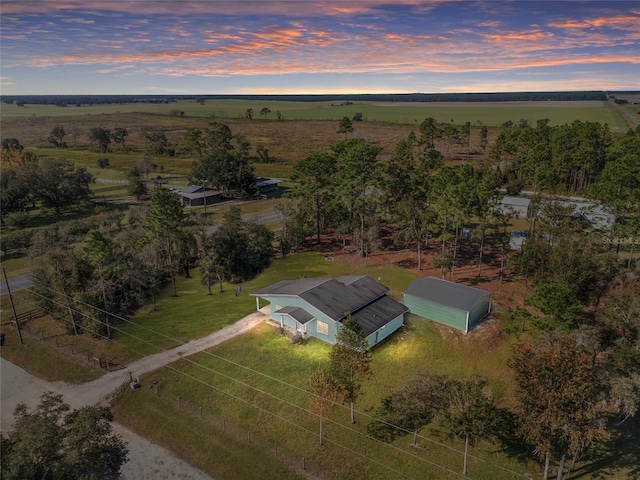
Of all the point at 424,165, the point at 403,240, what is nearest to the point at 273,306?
the point at 403,240

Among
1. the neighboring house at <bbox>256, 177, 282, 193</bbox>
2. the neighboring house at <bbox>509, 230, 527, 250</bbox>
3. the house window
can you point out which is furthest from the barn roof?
the neighboring house at <bbox>256, 177, 282, 193</bbox>

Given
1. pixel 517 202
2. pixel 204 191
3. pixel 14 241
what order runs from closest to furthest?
pixel 14 241, pixel 517 202, pixel 204 191

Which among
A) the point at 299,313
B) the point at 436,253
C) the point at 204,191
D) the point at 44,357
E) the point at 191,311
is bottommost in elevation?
the point at 44,357

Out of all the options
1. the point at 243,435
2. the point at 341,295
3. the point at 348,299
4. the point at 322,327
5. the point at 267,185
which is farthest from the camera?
the point at 267,185

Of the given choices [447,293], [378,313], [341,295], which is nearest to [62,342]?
[341,295]

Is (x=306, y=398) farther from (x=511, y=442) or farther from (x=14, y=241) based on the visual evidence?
(x=14, y=241)

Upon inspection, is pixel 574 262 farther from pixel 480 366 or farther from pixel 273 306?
pixel 273 306
